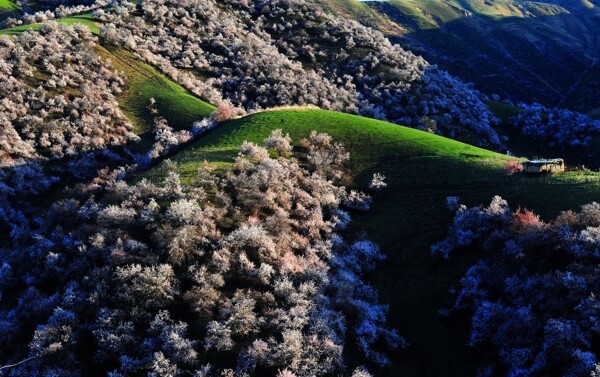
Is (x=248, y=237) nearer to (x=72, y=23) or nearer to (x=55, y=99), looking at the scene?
(x=55, y=99)

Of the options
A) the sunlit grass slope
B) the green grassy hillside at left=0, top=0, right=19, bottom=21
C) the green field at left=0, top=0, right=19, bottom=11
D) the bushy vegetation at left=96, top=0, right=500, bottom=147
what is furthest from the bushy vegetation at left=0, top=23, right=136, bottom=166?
the green field at left=0, top=0, right=19, bottom=11

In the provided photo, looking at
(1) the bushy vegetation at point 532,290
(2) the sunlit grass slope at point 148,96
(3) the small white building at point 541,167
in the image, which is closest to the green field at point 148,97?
(2) the sunlit grass slope at point 148,96

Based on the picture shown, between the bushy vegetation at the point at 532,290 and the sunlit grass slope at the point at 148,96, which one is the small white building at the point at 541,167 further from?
the sunlit grass slope at the point at 148,96

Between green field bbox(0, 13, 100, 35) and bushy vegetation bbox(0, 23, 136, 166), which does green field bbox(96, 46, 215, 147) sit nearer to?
bushy vegetation bbox(0, 23, 136, 166)

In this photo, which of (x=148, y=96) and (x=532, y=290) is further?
(x=148, y=96)

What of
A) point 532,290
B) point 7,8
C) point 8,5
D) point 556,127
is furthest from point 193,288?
point 8,5
